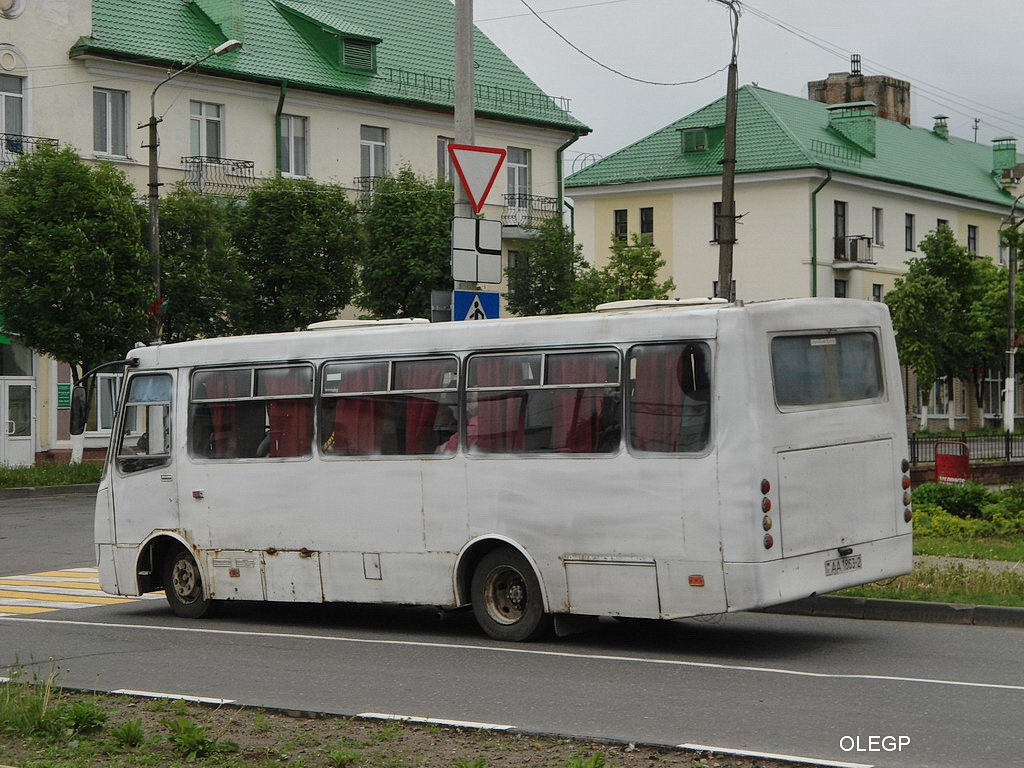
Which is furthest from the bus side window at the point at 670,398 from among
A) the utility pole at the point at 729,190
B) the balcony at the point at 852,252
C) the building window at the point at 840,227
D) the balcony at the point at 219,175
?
the building window at the point at 840,227

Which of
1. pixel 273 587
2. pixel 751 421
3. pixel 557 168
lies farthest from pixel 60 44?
pixel 751 421

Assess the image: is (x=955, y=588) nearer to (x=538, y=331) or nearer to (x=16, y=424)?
(x=538, y=331)

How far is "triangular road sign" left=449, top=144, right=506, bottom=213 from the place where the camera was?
614 inches

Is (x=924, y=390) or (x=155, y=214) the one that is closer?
(x=155, y=214)

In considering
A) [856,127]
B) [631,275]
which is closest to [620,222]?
[856,127]

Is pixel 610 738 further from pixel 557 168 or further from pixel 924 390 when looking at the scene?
pixel 924 390

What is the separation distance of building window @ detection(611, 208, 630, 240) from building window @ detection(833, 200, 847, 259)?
8.54 m

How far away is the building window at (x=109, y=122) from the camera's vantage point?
130 feet

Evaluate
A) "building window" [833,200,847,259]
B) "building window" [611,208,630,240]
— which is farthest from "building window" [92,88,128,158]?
"building window" [833,200,847,259]

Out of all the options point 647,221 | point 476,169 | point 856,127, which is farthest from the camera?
point 856,127

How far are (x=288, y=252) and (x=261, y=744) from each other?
30.8 meters

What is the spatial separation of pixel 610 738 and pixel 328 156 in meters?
38.3

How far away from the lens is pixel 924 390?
6419cm

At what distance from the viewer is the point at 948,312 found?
202 feet
